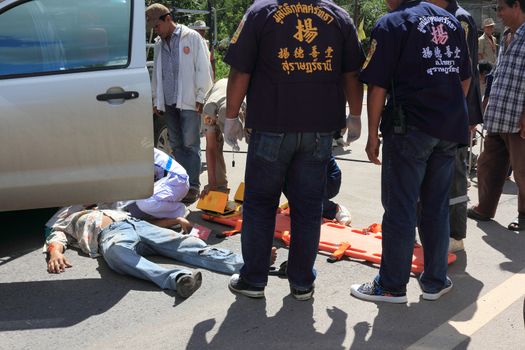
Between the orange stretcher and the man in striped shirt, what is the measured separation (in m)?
1.09

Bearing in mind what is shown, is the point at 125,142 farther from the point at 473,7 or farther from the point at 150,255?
the point at 473,7

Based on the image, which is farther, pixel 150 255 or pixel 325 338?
pixel 150 255

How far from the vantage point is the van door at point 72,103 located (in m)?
3.71

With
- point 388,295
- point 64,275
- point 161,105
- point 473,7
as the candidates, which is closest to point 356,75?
point 388,295

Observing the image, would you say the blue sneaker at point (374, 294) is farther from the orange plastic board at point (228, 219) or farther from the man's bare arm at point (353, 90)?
the orange plastic board at point (228, 219)

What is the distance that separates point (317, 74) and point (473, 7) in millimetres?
34027

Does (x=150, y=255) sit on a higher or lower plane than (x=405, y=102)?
lower

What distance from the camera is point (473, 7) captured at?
113 feet

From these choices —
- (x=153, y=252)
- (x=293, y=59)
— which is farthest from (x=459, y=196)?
(x=153, y=252)

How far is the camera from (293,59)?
3289 mm

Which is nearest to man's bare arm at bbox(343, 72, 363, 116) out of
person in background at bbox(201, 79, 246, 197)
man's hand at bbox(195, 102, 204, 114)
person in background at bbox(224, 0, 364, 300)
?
person in background at bbox(224, 0, 364, 300)

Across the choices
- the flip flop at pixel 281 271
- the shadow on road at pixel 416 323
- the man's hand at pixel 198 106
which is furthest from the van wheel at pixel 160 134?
the shadow on road at pixel 416 323

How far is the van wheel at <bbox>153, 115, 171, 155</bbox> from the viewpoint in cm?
668

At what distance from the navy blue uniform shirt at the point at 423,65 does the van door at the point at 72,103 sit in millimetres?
1420
